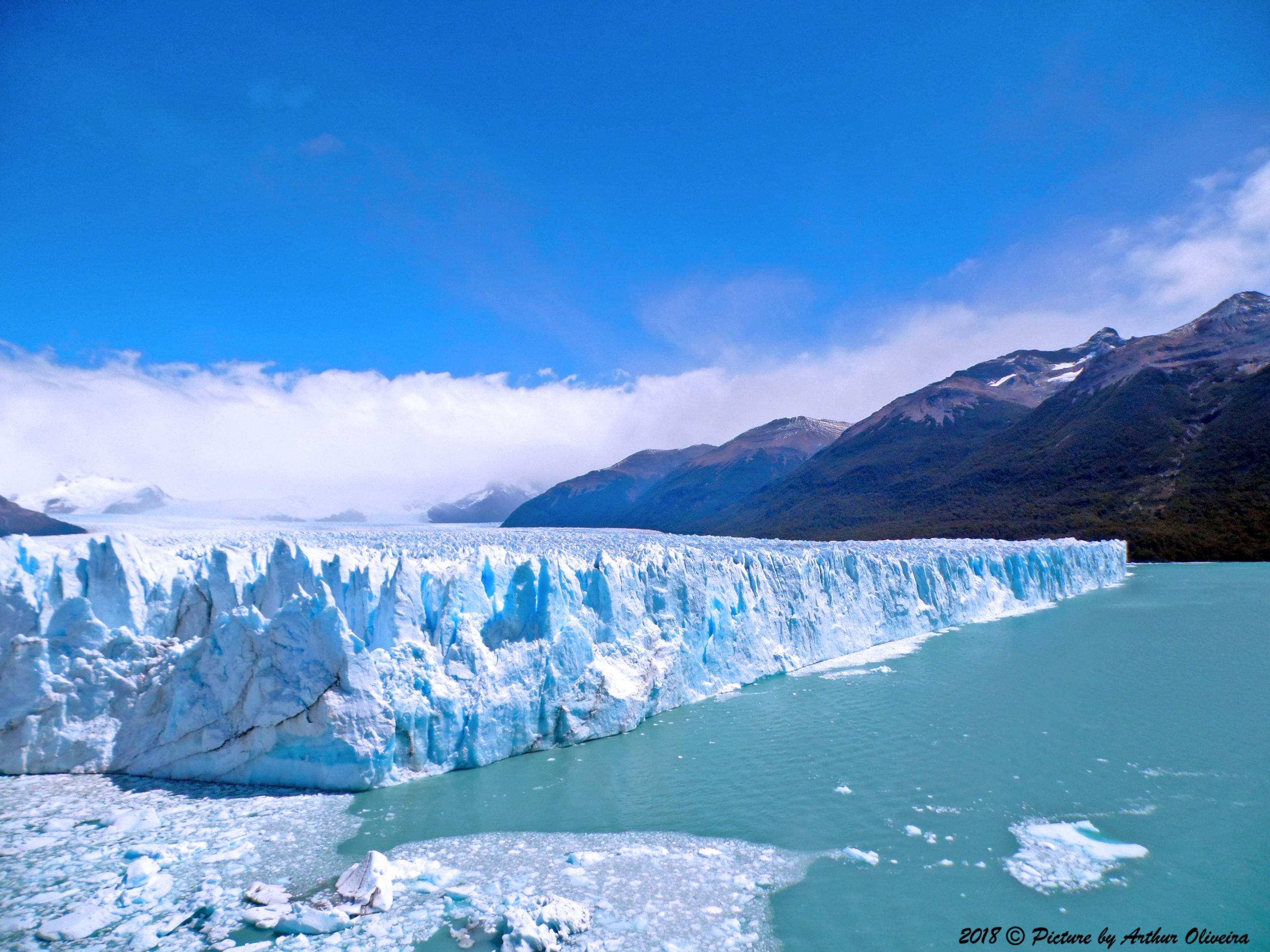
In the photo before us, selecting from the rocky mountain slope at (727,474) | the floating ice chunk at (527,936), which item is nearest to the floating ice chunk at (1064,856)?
the floating ice chunk at (527,936)

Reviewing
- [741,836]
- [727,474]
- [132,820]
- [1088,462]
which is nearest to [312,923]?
[132,820]

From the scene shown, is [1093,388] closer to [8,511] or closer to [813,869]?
[813,869]

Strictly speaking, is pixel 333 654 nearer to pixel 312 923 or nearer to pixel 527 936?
pixel 312 923

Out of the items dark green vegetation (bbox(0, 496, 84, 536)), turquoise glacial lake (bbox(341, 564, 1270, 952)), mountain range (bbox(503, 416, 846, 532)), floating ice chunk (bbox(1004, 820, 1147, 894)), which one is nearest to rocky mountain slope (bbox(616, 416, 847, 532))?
mountain range (bbox(503, 416, 846, 532))

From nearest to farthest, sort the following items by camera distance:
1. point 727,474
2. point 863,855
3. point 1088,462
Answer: point 863,855
point 1088,462
point 727,474

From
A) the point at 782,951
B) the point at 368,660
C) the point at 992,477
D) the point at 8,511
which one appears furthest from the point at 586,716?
the point at 992,477
